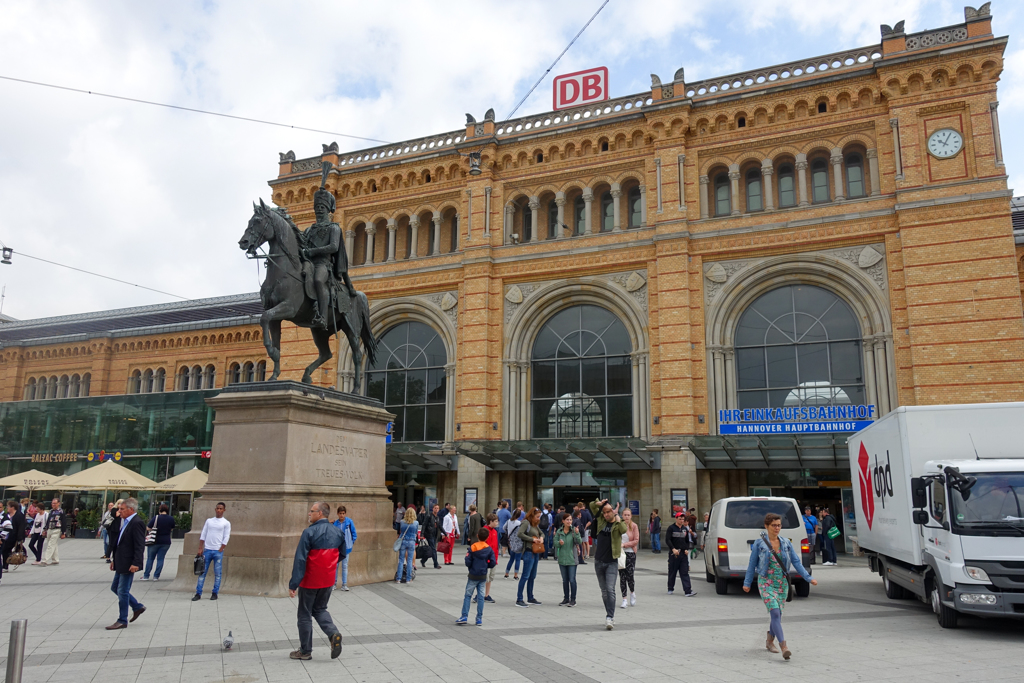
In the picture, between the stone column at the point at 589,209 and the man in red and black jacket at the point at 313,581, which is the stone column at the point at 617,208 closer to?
the stone column at the point at 589,209

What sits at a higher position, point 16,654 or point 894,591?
point 16,654

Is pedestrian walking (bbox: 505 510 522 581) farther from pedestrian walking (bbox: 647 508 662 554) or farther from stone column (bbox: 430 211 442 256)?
stone column (bbox: 430 211 442 256)

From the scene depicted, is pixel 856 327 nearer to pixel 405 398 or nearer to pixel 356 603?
pixel 405 398

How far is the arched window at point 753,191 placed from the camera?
29.5 meters

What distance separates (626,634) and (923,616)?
549 cm

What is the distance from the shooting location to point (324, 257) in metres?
15.9

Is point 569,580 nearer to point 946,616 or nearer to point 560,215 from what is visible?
point 946,616

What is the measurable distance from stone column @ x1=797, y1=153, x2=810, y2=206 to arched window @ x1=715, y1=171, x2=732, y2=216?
258 centimetres

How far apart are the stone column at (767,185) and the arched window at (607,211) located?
608 cm

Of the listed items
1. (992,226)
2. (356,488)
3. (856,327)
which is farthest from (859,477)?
(992,226)

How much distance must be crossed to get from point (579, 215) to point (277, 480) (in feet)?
71.8

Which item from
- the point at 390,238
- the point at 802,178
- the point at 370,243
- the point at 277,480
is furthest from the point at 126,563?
the point at 370,243

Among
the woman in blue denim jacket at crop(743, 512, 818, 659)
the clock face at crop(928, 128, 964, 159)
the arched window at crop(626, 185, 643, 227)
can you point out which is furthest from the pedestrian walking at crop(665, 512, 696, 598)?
the clock face at crop(928, 128, 964, 159)

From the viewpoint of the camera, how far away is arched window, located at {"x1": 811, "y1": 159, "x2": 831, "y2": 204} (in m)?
28.6
